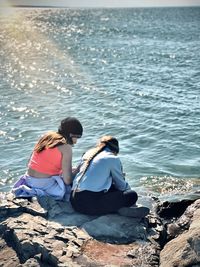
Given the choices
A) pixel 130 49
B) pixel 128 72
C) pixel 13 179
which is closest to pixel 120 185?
pixel 13 179

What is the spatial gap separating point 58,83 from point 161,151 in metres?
14.3

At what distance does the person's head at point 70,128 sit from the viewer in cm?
968

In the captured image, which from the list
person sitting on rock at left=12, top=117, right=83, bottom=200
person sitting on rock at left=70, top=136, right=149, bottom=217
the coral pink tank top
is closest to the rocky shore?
person sitting on rock at left=70, top=136, right=149, bottom=217

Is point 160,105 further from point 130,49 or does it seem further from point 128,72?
point 130,49

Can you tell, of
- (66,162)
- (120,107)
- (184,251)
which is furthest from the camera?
(120,107)

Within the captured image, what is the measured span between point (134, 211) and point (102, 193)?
0.71 m

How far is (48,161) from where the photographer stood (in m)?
9.95

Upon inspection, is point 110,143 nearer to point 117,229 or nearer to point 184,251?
point 117,229

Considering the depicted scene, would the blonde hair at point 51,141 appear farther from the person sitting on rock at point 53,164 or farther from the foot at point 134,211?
the foot at point 134,211

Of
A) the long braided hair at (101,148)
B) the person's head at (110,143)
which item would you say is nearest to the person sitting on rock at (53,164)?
the long braided hair at (101,148)

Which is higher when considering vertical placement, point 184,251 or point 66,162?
point 66,162

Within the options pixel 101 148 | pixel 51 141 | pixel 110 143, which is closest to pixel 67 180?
pixel 51 141

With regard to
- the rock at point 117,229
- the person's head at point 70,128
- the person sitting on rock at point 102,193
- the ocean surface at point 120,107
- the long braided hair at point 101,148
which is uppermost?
the person's head at point 70,128

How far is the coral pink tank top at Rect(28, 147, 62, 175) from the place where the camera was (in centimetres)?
983
